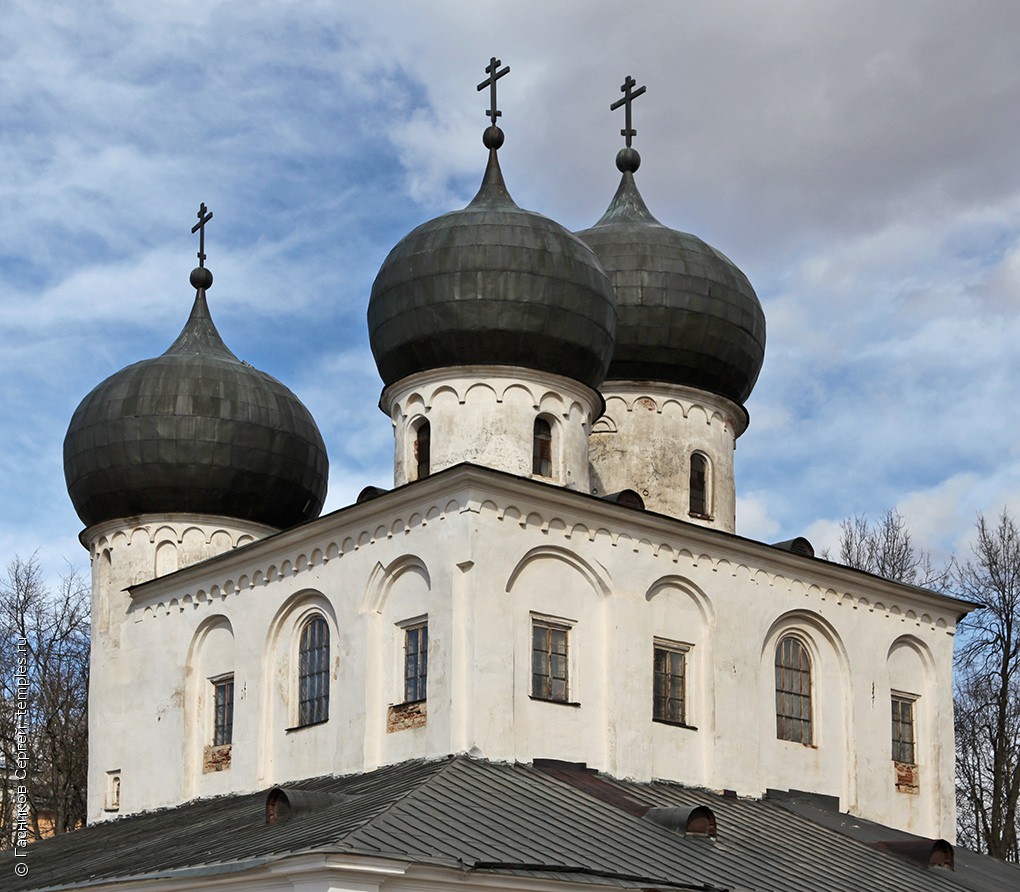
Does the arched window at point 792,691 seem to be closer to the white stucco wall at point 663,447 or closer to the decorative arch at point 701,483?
the white stucco wall at point 663,447

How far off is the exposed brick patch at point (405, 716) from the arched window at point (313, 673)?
4.07 ft

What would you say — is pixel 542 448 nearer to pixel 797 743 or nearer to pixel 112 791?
pixel 797 743

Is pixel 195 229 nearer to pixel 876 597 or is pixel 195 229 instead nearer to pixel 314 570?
pixel 314 570

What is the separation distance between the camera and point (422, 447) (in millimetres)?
20438

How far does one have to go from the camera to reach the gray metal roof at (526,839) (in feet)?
47.7

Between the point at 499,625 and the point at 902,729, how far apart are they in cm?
656

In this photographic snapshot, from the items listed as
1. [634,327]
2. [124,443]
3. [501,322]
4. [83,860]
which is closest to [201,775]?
[83,860]

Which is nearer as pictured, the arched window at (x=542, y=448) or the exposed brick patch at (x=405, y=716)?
the exposed brick patch at (x=405, y=716)

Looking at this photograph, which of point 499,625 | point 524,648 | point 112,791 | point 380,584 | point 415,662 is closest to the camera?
point 499,625

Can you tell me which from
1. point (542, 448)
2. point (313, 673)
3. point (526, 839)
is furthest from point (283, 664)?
point (526, 839)

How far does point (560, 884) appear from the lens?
47.9 feet

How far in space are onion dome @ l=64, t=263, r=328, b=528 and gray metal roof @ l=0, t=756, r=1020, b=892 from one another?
494 centimetres

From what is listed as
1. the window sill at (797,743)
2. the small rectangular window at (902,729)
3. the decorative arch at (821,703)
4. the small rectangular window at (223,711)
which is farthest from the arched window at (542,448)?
the small rectangular window at (902,729)

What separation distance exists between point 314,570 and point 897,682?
7.44 m
